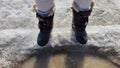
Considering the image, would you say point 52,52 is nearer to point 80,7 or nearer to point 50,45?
point 50,45

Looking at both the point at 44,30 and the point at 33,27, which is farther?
the point at 33,27

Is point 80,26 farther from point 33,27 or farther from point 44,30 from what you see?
point 33,27

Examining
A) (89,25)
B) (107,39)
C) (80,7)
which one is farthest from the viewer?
(89,25)

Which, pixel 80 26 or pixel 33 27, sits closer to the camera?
pixel 80 26

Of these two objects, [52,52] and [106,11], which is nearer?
[52,52]

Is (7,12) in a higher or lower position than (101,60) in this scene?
higher

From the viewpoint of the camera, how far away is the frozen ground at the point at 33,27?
4.90 ft

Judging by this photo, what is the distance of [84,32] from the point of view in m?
1.50

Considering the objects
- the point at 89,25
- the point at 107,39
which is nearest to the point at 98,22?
the point at 89,25

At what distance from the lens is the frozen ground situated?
4.90ft

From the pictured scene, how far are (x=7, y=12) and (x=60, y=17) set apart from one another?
0.36m

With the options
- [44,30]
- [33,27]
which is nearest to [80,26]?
[44,30]

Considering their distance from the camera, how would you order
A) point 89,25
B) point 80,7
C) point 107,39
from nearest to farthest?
point 80,7
point 107,39
point 89,25

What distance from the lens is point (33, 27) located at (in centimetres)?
163
